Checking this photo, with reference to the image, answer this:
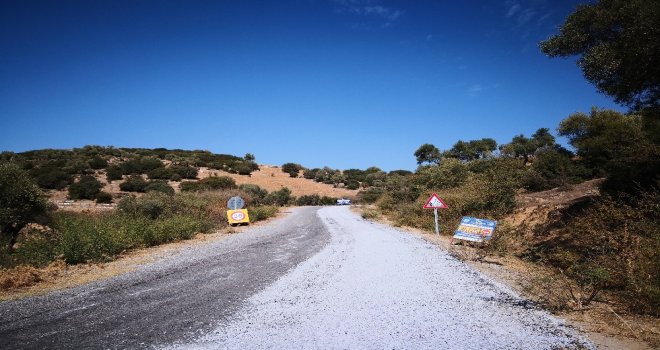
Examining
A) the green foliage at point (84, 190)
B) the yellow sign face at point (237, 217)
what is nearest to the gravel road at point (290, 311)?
the yellow sign face at point (237, 217)

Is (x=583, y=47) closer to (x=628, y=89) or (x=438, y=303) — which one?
(x=628, y=89)

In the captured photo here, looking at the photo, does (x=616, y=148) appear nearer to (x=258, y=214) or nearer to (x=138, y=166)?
(x=258, y=214)

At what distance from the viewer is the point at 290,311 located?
5934 mm

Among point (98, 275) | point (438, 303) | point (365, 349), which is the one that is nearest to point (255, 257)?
point (98, 275)

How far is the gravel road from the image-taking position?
15.4 ft

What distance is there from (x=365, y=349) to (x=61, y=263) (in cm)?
883

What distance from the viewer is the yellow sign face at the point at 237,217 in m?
22.7

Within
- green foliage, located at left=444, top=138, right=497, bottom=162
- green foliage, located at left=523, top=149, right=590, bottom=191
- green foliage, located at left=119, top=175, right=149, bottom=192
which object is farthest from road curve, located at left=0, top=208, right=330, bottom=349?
green foliage, located at left=444, top=138, right=497, bottom=162

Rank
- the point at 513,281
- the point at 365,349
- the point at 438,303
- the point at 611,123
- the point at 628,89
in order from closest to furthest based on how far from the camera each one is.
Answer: the point at 365,349, the point at 438,303, the point at 513,281, the point at 628,89, the point at 611,123

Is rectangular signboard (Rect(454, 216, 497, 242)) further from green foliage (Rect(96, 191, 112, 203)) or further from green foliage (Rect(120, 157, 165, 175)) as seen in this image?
green foliage (Rect(120, 157, 165, 175))

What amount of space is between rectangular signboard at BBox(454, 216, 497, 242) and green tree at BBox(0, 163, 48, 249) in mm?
16192

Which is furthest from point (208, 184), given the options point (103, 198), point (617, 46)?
point (617, 46)

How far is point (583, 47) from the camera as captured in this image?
11094mm

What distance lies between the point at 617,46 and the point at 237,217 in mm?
19794
